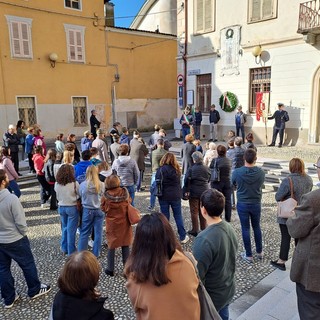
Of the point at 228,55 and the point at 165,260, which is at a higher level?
the point at 228,55

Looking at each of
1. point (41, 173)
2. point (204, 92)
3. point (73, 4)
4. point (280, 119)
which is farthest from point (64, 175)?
point (73, 4)

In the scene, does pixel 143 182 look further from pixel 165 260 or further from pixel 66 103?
pixel 66 103

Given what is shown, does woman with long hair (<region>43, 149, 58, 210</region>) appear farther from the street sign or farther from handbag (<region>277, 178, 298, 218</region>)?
the street sign

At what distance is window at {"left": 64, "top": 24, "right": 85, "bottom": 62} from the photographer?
1827 centimetres

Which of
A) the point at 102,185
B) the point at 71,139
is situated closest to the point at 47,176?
the point at 71,139

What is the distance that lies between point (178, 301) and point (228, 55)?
1476 centimetres

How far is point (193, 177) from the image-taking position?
5402 millimetres

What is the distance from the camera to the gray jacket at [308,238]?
8.07ft

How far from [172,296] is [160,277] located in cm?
14

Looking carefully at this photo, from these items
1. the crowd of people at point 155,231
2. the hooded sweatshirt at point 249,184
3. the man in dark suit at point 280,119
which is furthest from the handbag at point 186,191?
the man in dark suit at point 280,119

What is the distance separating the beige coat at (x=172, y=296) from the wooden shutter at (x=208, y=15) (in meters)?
15.6

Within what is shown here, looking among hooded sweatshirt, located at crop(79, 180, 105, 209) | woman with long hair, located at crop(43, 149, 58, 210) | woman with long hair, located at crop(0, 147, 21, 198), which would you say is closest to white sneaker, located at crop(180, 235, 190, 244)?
hooded sweatshirt, located at crop(79, 180, 105, 209)

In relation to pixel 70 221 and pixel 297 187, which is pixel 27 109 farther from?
pixel 297 187

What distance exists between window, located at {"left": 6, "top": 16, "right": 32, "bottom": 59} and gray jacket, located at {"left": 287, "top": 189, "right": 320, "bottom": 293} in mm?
17417
